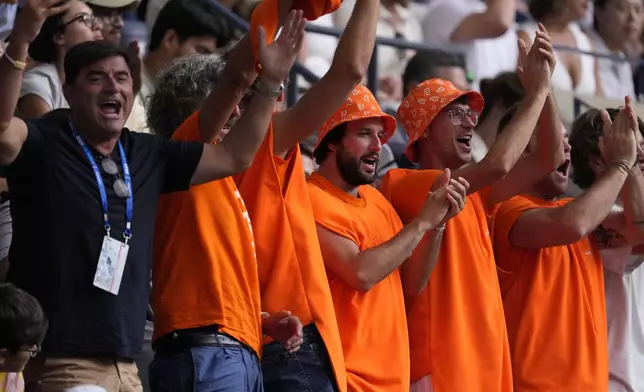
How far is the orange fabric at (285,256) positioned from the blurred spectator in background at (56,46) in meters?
1.35

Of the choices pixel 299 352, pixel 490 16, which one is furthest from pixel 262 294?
pixel 490 16

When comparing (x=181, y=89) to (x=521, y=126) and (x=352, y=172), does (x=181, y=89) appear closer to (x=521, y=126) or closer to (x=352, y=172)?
(x=352, y=172)

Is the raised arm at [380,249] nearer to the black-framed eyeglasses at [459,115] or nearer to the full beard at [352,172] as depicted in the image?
the full beard at [352,172]

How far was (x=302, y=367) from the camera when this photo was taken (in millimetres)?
4902

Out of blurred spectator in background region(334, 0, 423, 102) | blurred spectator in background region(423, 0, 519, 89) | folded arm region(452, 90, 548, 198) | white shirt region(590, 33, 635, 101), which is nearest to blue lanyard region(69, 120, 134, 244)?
folded arm region(452, 90, 548, 198)

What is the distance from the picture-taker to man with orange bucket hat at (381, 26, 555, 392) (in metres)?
5.53

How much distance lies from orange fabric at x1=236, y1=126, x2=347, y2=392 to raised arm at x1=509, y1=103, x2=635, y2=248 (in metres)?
1.29

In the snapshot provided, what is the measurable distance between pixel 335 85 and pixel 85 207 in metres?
1.04

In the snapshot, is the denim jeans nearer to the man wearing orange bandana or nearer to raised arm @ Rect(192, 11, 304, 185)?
the man wearing orange bandana

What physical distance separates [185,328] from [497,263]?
193 cm

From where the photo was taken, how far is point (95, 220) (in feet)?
14.1

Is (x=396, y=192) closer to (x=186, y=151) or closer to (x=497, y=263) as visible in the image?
(x=497, y=263)

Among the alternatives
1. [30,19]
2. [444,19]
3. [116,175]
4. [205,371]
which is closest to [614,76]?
[444,19]

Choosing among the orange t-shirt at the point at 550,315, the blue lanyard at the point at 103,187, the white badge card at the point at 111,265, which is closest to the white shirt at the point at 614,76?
the orange t-shirt at the point at 550,315
